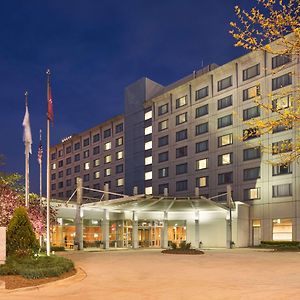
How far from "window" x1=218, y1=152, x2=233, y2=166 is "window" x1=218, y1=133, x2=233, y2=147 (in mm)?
1667

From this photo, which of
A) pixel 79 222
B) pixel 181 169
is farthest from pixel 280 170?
pixel 79 222

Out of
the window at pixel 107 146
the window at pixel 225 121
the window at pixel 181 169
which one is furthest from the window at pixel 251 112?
the window at pixel 107 146

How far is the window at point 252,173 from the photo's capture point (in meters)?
62.7

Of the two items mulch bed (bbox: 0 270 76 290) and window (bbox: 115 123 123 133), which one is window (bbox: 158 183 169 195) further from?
mulch bed (bbox: 0 270 76 290)

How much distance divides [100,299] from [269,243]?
4639cm

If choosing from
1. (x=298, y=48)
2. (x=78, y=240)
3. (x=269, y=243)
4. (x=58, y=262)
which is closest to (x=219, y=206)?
(x=269, y=243)

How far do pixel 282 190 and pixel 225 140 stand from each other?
42.0ft

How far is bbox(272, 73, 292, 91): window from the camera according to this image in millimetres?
58938

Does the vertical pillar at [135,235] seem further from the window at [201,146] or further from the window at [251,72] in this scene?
the window at [251,72]

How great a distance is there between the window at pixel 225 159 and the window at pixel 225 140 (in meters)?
1.67

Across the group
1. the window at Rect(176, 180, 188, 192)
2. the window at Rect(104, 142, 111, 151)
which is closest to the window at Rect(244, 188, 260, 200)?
the window at Rect(176, 180, 188, 192)

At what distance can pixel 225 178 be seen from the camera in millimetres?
67688

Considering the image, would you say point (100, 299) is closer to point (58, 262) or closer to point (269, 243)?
point (58, 262)

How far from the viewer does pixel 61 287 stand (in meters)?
17.1
